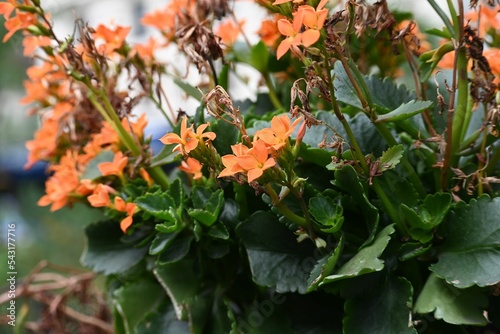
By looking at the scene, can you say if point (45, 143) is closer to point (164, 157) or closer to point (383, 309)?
point (164, 157)

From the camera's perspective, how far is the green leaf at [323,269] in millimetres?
370

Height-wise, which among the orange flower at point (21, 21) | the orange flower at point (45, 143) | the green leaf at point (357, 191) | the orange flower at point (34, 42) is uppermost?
the orange flower at point (21, 21)

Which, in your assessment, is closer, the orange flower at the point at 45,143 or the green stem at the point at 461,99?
the green stem at the point at 461,99

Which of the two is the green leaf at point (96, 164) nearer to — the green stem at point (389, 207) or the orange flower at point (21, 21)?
the orange flower at point (21, 21)

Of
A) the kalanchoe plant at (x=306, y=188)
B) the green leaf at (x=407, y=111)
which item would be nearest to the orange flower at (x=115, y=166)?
the kalanchoe plant at (x=306, y=188)

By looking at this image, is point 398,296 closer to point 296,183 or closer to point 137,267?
point 296,183

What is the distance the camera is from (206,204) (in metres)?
0.43

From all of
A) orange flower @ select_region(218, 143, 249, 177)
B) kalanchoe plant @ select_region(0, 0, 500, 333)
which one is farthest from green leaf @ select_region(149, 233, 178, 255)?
orange flower @ select_region(218, 143, 249, 177)

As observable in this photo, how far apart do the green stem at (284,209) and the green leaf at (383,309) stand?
0.07 m

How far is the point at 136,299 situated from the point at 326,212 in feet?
0.72

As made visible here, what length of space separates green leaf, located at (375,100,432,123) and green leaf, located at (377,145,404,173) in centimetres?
2

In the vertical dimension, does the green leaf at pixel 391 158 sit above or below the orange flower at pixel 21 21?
below

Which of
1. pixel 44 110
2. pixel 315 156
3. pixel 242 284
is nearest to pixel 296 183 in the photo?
pixel 315 156

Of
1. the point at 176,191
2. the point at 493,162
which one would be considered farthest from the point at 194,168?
the point at 493,162
